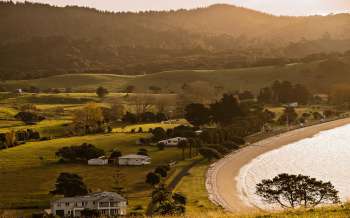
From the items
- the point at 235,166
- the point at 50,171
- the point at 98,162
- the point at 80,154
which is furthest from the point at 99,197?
the point at 235,166

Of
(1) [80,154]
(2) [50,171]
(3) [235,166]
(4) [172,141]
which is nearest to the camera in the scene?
(2) [50,171]

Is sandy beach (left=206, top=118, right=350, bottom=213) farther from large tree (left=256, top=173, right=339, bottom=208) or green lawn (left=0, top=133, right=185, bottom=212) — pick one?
green lawn (left=0, top=133, right=185, bottom=212)

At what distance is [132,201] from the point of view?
4731cm

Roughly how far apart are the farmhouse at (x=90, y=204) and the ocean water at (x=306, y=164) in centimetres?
1157

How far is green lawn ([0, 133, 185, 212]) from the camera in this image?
50312mm

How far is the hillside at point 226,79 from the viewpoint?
166337 mm

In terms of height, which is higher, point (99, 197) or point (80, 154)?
point (99, 197)

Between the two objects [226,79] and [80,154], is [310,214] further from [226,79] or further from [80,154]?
[226,79]

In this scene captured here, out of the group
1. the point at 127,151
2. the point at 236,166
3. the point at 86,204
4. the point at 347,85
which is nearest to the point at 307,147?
the point at 236,166

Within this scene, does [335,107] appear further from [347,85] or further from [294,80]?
[294,80]

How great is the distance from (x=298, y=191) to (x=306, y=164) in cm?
2391

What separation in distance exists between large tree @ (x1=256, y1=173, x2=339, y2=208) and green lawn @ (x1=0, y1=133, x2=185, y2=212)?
10.3 metres

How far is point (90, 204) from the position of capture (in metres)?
45.3

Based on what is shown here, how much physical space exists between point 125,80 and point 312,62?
193 feet
